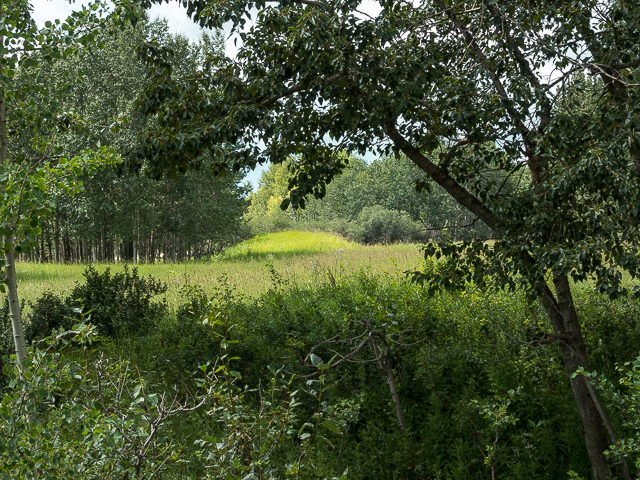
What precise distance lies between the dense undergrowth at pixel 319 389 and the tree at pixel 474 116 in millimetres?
762

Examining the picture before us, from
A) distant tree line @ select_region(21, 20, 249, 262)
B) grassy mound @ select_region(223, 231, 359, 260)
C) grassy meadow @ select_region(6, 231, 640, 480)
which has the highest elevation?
distant tree line @ select_region(21, 20, 249, 262)

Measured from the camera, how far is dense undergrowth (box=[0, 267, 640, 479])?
239cm

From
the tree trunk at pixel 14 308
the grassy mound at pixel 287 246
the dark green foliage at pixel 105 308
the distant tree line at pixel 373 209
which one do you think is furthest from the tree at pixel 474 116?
the distant tree line at pixel 373 209

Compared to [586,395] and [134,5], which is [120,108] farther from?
[586,395]

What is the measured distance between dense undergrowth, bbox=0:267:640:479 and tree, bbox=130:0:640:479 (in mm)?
762

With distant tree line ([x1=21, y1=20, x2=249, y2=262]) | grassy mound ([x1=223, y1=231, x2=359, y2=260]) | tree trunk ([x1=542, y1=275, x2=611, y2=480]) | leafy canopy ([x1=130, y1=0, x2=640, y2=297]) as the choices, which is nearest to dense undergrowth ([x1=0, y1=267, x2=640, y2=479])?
tree trunk ([x1=542, y1=275, x2=611, y2=480])

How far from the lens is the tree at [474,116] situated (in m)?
3.53

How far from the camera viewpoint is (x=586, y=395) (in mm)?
4395

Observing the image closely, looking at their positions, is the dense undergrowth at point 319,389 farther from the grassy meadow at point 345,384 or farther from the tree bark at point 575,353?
the tree bark at point 575,353

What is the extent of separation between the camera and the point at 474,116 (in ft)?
13.1

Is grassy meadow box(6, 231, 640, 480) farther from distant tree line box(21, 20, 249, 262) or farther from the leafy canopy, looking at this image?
distant tree line box(21, 20, 249, 262)

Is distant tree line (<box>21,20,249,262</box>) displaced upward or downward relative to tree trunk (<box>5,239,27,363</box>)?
upward

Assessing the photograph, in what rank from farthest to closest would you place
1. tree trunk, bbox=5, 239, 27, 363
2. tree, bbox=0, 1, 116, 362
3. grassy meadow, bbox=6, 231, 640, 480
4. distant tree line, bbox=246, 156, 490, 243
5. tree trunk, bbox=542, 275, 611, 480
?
distant tree line, bbox=246, 156, 490, 243 → tree trunk, bbox=542, 275, 611, 480 → tree trunk, bbox=5, 239, 27, 363 → grassy meadow, bbox=6, 231, 640, 480 → tree, bbox=0, 1, 116, 362

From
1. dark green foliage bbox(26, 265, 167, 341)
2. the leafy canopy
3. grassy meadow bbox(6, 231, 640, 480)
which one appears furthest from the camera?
dark green foliage bbox(26, 265, 167, 341)
